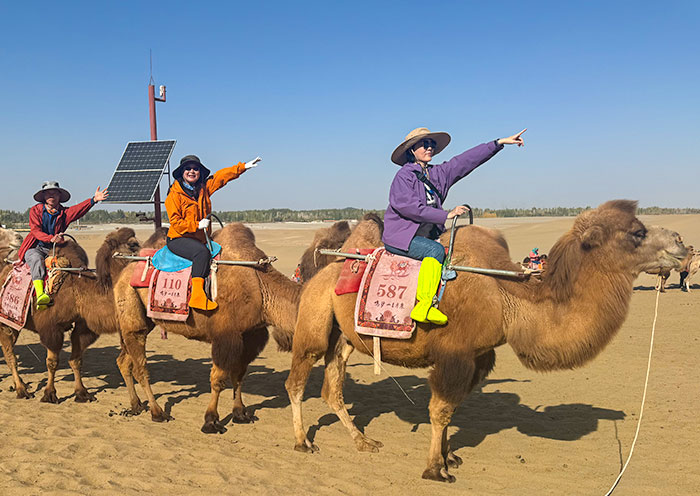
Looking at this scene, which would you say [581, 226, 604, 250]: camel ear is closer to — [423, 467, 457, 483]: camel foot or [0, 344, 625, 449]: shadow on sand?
[423, 467, 457, 483]: camel foot

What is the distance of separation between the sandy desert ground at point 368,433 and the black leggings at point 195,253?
1912mm

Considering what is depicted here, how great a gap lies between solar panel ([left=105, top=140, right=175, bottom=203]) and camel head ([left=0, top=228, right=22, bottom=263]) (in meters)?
2.07

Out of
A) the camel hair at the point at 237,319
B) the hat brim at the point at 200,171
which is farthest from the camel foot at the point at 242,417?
the hat brim at the point at 200,171

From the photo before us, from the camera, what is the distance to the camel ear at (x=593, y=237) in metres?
5.05

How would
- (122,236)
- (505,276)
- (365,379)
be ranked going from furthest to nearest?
(365,379), (122,236), (505,276)

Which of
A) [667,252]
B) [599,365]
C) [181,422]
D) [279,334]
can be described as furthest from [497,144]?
[599,365]

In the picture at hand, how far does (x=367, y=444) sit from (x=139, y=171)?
28.1 feet

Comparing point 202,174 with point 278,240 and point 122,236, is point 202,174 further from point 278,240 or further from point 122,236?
point 278,240

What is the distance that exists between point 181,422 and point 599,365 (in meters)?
7.39

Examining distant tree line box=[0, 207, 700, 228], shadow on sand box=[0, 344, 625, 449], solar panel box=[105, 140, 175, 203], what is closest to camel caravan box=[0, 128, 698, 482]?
shadow on sand box=[0, 344, 625, 449]

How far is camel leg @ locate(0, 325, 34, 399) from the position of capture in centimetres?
841

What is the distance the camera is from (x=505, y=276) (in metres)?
5.51

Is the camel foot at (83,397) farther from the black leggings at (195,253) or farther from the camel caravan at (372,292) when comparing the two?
the black leggings at (195,253)

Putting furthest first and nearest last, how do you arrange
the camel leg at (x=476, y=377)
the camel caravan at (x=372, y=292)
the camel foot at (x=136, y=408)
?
1. the camel foot at (x=136, y=408)
2. the camel leg at (x=476, y=377)
3. the camel caravan at (x=372, y=292)
